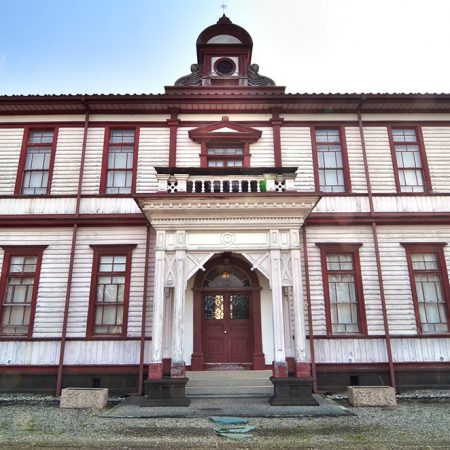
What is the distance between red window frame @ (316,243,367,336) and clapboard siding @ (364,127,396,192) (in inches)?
88.0

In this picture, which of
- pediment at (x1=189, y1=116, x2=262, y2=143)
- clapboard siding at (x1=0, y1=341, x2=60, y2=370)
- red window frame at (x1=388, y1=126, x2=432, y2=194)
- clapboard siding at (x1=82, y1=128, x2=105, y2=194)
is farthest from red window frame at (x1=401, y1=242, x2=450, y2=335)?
clapboard siding at (x1=0, y1=341, x2=60, y2=370)

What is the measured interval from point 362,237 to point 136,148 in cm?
777

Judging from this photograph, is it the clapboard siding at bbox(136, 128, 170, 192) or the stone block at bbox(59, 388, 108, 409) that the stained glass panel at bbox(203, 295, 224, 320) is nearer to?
the stone block at bbox(59, 388, 108, 409)

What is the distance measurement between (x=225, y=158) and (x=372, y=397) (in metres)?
7.96

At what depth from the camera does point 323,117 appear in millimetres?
12562

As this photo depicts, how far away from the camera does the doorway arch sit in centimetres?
1063

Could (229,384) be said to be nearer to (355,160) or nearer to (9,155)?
Result: (355,160)

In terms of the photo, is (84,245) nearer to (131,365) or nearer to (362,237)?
(131,365)

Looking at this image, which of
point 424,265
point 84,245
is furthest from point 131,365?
point 424,265

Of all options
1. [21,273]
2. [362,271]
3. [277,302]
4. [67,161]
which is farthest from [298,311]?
[67,161]

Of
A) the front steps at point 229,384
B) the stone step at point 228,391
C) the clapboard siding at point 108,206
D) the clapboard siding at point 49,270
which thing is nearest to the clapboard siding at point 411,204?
the front steps at point 229,384

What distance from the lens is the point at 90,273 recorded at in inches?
433

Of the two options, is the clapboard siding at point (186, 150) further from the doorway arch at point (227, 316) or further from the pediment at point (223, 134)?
the doorway arch at point (227, 316)

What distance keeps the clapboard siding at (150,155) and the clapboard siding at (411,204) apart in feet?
22.8
